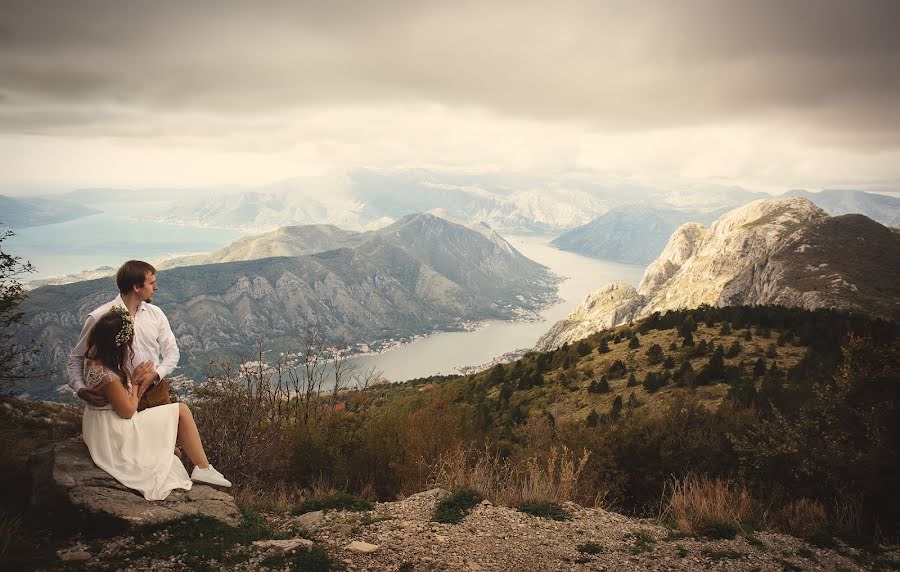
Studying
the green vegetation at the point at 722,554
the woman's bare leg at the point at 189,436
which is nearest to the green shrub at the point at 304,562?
the woman's bare leg at the point at 189,436

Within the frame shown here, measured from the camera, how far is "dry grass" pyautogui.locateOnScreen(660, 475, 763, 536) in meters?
7.36

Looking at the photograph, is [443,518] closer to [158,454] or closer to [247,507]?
[247,507]

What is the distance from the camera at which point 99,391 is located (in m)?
5.91

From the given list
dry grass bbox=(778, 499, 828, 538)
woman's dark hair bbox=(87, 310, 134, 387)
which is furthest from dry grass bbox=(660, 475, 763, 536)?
woman's dark hair bbox=(87, 310, 134, 387)

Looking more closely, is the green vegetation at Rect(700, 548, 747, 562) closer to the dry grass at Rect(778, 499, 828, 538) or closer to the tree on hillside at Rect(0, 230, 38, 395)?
the dry grass at Rect(778, 499, 828, 538)

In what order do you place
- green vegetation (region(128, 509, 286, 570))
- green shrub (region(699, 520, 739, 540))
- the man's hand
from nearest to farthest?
1. green vegetation (region(128, 509, 286, 570))
2. the man's hand
3. green shrub (region(699, 520, 739, 540))

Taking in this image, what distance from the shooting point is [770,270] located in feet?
334

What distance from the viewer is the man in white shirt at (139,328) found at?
6.00m

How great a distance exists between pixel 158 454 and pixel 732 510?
9.52 metres

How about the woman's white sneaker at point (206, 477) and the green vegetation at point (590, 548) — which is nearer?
the green vegetation at point (590, 548)

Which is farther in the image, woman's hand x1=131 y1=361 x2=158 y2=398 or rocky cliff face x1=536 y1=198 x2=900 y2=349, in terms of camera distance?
rocky cliff face x1=536 y1=198 x2=900 y2=349

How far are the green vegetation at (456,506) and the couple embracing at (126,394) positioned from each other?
12.9ft

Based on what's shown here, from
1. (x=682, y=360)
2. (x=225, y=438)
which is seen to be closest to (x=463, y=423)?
(x=225, y=438)

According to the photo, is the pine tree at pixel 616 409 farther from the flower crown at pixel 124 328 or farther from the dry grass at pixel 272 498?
the flower crown at pixel 124 328
